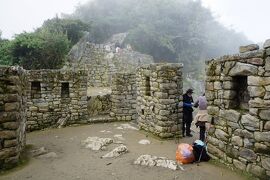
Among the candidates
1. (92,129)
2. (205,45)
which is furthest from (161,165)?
(205,45)

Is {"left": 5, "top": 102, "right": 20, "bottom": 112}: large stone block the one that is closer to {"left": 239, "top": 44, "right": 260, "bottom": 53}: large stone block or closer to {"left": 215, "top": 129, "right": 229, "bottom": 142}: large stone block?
{"left": 215, "top": 129, "right": 229, "bottom": 142}: large stone block

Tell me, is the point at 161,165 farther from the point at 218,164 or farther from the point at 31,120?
the point at 31,120

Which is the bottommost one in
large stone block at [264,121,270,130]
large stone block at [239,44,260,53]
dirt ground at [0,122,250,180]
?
dirt ground at [0,122,250,180]

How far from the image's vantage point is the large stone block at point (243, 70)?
509 centimetres

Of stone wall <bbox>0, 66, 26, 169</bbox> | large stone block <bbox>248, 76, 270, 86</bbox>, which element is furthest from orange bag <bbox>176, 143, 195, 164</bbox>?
stone wall <bbox>0, 66, 26, 169</bbox>

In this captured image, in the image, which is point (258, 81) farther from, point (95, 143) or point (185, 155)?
point (95, 143)

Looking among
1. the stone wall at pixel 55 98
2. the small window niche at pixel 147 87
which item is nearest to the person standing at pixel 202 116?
the small window niche at pixel 147 87

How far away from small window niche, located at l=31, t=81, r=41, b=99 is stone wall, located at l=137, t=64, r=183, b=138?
16.1ft

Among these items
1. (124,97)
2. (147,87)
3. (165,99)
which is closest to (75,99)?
(124,97)

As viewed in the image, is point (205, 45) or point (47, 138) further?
point (205, 45)

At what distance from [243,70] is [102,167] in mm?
3725

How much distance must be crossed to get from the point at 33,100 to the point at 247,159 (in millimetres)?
8906

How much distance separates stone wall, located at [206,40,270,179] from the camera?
4.92 metres

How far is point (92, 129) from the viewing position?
439 inches
